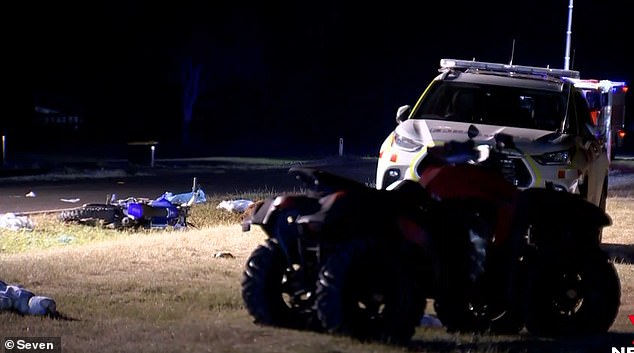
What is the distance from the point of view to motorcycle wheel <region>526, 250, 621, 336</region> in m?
8.68

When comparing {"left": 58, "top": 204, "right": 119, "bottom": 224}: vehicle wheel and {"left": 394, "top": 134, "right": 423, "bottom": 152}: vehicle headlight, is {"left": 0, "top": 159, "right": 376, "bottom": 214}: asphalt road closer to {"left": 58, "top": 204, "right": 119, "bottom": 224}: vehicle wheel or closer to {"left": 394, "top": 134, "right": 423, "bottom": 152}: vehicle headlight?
{"left": 58, "top": 204, "right": 119, "bottom": 224}: vehicle wheel

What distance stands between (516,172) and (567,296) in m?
4.24

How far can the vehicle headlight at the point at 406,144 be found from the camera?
1299 centimetres

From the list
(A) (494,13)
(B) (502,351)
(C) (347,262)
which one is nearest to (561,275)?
(B) (502,351)

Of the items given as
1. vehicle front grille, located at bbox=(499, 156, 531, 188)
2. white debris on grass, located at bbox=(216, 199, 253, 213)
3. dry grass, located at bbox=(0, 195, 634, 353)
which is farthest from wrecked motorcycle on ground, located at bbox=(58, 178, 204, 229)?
vehicle front grille, located at bbox=(499, 156, 531, 188)

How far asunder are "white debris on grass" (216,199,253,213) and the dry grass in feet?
14.5

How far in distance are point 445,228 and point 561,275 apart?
1005 millimetres

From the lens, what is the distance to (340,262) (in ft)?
26.4

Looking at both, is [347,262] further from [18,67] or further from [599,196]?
[18,67]

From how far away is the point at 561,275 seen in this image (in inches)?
346

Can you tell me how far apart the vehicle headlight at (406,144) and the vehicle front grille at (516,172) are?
994mm

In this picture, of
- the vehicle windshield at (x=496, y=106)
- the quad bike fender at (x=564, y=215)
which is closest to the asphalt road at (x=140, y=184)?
the vehicle windshield at (x=496, y=106)

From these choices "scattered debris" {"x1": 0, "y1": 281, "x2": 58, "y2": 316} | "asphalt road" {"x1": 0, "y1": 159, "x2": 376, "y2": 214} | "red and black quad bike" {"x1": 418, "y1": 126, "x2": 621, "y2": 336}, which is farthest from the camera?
"asphalt road" {"x1": 0, "y1": 159, "x2": 376, "y2": 214}

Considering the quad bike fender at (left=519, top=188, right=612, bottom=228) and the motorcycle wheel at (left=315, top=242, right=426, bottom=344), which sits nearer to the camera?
the motorcycle wheel at (left=315, top=242, right=426, bottom=344)
